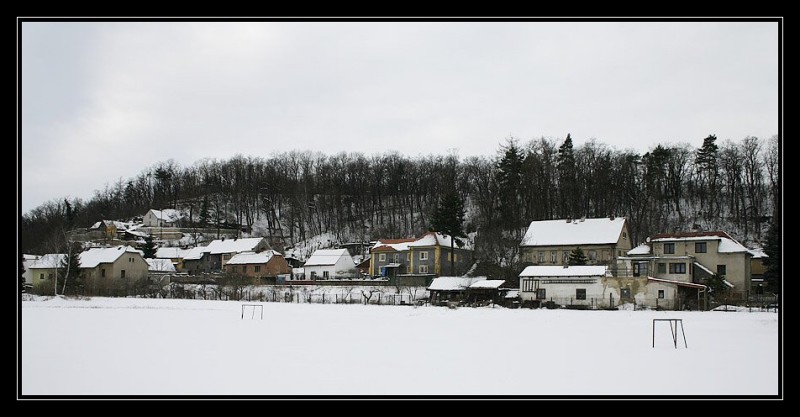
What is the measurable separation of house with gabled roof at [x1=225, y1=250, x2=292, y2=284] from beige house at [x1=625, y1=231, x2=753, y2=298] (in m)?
39.7

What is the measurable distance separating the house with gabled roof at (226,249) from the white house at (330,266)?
423 inches

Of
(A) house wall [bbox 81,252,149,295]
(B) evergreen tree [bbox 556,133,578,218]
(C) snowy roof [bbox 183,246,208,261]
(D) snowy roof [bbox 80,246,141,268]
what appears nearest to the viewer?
(A) house wall [bbox 81,252,149,295]

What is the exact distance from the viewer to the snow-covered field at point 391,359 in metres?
13.4

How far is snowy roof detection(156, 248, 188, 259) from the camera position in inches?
3610

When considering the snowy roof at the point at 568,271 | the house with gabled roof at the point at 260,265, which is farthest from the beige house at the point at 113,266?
the snowy roof at the point at 568,271

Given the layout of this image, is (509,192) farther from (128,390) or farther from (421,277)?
(128,390)

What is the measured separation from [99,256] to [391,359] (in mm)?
61757

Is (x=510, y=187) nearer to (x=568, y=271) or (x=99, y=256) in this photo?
(x=568, y=271)

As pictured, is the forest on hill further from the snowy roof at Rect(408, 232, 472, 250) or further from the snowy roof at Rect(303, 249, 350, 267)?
the snowy roof at Rect(303, 249, 350, 267)

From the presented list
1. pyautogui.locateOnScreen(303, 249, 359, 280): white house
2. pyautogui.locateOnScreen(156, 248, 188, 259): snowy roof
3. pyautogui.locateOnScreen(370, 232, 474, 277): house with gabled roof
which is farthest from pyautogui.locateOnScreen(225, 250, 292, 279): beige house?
pyautogui.locateOnScreen(156, 248, 188, 259): snowy roof

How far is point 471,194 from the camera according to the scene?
96.1m

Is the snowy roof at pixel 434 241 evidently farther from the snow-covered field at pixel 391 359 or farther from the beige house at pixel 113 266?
the snow-covered field at pixel 391 359

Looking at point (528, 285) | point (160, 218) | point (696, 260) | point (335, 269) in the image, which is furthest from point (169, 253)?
point (696, 260)
